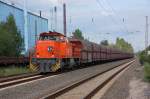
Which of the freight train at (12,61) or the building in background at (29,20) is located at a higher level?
the building in background at (29,20)

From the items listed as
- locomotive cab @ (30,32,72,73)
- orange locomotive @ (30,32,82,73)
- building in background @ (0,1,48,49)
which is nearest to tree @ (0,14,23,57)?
building in background @ (0,1,48,49)

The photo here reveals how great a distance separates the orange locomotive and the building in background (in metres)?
38.5

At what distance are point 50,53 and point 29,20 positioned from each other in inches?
2058

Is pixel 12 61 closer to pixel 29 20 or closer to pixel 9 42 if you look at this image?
pixel 9 42

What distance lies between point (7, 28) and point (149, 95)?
4487 centimetres

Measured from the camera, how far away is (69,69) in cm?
3741

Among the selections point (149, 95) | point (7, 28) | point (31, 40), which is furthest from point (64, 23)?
point (149, 95)

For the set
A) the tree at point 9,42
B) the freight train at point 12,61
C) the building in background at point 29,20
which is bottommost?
the freight train at point 12,61

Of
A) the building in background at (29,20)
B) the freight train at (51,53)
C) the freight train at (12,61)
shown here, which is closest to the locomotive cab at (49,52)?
the freight train at (51,53)

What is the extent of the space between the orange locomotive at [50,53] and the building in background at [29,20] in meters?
38.5

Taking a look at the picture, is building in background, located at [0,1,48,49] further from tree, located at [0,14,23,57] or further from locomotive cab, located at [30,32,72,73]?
locomotive cab, located at [30,32,72,73]

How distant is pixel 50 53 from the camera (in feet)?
103

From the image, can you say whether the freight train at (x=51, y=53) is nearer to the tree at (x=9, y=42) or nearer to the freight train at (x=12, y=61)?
the freight train at (x=12, y=61)

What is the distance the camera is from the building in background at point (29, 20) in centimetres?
7144
